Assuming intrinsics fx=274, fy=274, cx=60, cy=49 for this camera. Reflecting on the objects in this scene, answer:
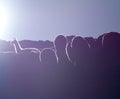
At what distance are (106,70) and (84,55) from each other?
0.10 metres

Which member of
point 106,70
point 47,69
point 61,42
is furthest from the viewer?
point 61,42

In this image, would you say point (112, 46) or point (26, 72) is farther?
point (26, 72)

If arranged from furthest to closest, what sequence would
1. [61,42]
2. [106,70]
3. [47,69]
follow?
1. [61,42]
2. [47,69]
3. [106,70]

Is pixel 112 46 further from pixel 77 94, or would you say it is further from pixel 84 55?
pixel 77 94

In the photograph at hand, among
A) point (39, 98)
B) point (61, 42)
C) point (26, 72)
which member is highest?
point (61, 42)

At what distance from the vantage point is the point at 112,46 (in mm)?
1002

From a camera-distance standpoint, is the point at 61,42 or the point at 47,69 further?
the point at 61,42

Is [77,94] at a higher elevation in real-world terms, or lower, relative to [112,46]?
lower

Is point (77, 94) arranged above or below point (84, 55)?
below

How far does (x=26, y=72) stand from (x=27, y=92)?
0.27 feet

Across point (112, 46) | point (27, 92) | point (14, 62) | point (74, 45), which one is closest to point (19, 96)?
point (27, 92)

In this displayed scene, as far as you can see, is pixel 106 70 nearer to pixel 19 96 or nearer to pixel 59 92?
pixel 59 92

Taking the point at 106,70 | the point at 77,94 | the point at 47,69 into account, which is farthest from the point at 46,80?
the point at 106,70

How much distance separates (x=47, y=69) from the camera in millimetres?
1099
